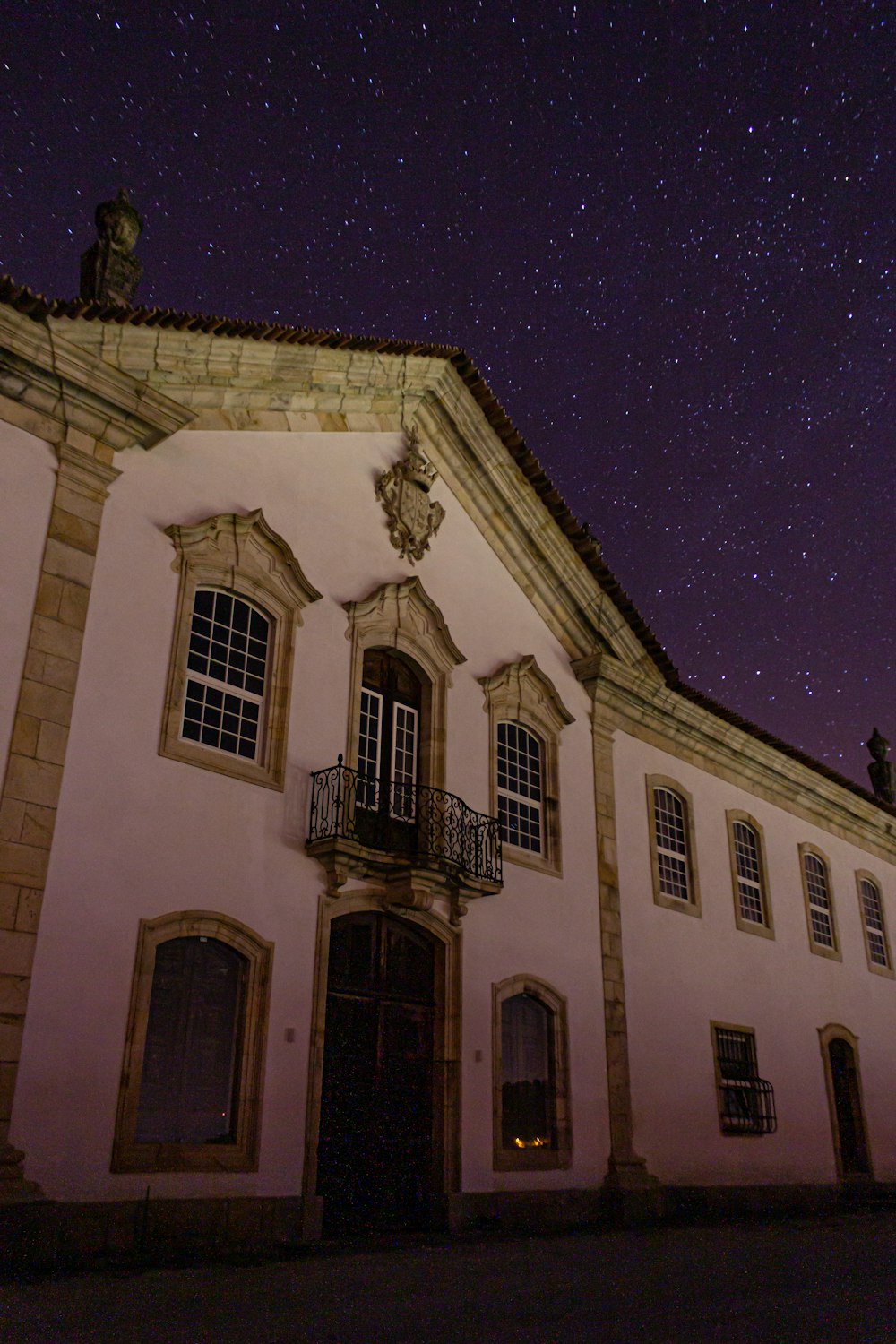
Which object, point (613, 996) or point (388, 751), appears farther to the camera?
point (613, 996)

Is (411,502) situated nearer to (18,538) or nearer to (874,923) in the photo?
(18,538)

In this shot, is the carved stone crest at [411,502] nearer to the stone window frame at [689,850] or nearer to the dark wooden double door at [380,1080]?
the dark wooden double door at [380,1080]

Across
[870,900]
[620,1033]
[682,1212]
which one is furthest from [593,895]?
[870,900]

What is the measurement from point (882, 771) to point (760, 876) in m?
8.96

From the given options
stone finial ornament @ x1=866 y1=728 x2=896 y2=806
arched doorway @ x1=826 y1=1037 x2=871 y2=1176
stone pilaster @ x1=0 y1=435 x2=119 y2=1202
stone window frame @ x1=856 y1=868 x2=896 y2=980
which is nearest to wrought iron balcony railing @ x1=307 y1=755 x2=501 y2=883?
stone pilaster @ x1=0 y1=435 x2=119 y2=1202

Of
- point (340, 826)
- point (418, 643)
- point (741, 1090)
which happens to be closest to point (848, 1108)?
point (741, 1090)

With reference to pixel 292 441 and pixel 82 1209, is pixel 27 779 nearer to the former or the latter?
pixel 82 1209

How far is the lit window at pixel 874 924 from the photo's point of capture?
78.1ft

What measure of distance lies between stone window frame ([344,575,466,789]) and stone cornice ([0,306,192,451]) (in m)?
3.33

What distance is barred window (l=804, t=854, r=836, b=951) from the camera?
22.0m

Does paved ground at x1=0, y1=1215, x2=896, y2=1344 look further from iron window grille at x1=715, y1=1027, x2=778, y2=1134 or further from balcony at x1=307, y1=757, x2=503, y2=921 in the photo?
iron window grille at x1=715, y1=1027, x2=778, y2=1134

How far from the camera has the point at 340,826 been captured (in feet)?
39.6

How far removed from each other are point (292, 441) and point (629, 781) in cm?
778

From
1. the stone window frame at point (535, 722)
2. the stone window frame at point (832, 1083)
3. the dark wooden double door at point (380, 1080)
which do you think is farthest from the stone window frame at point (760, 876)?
the dark wooden double door at point (380, 1080)
